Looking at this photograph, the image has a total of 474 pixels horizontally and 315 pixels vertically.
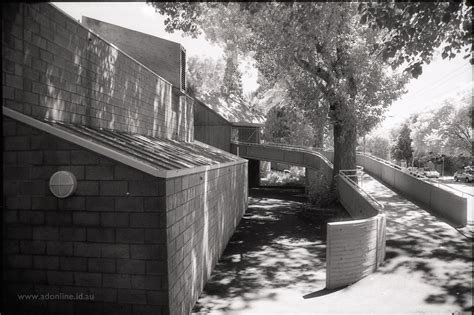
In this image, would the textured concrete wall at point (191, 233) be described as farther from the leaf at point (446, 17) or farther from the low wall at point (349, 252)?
the leaf at point (446, 17)

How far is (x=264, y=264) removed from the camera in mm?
11523

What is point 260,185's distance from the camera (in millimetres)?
35406

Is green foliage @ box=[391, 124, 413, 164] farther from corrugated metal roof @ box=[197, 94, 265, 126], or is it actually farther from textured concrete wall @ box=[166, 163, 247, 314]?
textured concrete wall @ box=[166, 163, 247, 314]

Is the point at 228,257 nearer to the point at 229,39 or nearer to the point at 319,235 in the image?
the point at 319,235

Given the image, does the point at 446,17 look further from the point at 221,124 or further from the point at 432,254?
the point at 221,124

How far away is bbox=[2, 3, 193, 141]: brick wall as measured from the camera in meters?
6.62

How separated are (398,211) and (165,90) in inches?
402

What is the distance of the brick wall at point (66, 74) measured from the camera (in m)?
6.62

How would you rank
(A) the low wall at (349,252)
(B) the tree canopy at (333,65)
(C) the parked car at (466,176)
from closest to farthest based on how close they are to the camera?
(A) the low wall at (349,252)
(B) the tree canopy at (333,65)
(C) the parked car at (466,176)

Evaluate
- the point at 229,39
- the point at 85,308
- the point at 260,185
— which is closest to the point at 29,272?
the point at 85,308

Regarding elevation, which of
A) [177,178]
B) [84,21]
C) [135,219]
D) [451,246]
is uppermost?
[84,21]

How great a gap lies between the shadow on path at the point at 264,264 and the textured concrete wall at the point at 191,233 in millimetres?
468

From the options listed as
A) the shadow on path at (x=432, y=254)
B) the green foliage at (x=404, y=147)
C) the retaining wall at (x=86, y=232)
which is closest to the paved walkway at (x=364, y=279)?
the shadow on path at (x=432, y=254)

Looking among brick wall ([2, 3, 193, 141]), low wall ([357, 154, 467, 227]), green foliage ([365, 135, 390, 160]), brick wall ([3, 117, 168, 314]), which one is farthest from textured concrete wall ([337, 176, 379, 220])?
green foliage ([365, 135, 390, 160])
